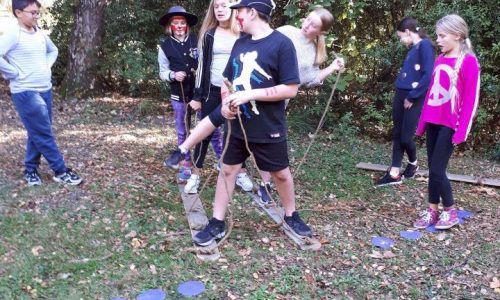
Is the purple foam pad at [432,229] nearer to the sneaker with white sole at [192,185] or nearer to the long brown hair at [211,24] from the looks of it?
the sneaker with white sole at [192,185]

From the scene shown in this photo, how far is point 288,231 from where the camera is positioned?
4250mm

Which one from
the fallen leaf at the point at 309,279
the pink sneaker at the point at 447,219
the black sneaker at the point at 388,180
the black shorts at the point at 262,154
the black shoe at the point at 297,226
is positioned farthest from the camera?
the black sneaker at the point at 388,180

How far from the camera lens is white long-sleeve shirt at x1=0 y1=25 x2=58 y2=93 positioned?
4.35 meters

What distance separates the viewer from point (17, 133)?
684 cm

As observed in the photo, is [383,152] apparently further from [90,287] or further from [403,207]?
[90,287]

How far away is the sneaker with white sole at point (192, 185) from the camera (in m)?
4.96

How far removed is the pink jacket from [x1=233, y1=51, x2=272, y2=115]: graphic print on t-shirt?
165 centimetres

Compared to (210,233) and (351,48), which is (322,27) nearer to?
(210,233)

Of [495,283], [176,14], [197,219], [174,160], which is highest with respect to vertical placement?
[176,14]

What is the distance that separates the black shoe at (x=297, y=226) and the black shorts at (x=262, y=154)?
0.55 metres

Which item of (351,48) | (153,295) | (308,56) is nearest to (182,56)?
(308,56)

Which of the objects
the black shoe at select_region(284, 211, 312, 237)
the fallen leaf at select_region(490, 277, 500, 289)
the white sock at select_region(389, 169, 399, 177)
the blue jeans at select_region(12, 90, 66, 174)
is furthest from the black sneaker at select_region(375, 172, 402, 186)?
the blue jeans at select_region(12, 90, 66, 174)

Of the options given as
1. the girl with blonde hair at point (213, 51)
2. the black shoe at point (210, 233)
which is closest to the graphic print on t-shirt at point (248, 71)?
the girl with blonde hair at point (213, 51)

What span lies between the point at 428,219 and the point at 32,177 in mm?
3780
